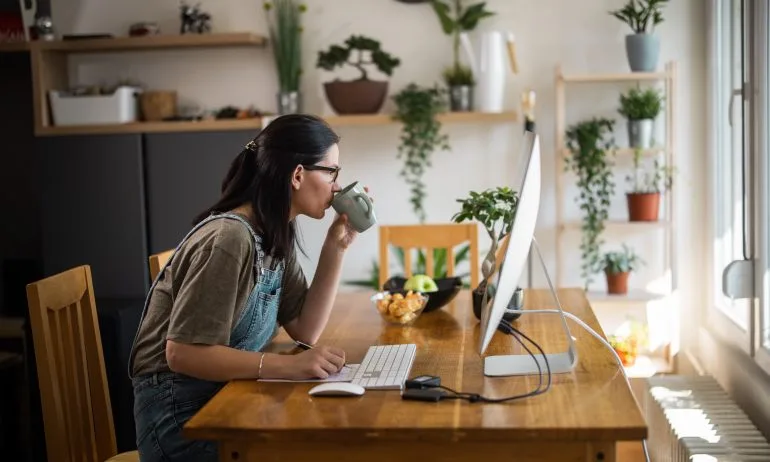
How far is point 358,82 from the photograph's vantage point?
13.9 ft

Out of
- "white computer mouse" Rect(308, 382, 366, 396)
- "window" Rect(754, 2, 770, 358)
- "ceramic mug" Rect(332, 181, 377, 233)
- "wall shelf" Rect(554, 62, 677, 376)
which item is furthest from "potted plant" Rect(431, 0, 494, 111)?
"white computer mouse" Rect(308, 382, 366, 396)

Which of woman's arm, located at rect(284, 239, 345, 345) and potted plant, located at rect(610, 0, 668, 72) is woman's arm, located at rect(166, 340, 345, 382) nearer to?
woman's arm, located at rect(284, 239, 345, 345)

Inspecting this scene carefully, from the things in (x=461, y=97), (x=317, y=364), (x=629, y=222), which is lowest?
(x=317, y=364)

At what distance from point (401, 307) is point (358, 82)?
5.91 feet

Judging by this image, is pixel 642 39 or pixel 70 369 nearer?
pixel 70 369

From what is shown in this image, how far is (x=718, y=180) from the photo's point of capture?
3.98 m

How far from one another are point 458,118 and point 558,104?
0.42m

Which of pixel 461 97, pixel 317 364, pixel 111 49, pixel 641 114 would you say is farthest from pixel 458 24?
pixel 317 364

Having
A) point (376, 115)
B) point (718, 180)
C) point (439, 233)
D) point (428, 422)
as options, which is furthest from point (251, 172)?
point (718, 180)

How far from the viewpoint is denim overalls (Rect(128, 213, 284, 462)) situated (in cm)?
205

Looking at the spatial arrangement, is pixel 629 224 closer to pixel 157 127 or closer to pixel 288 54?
pixel 288 54

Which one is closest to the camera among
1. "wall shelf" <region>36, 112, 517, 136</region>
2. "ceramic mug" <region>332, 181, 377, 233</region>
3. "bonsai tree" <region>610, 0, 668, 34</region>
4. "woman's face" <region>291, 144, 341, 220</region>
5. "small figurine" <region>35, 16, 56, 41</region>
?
"woman's face" <region>291, 144, 341, 220</region>

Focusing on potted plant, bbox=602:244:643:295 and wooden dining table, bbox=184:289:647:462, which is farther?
potted plant, bbox=602:244:643:295

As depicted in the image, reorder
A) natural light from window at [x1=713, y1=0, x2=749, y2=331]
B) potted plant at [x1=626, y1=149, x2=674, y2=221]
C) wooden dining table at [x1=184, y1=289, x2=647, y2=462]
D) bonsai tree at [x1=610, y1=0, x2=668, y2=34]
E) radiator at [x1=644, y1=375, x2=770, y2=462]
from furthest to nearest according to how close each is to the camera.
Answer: potted plant at [x1=626, y1=149, x2=674, y2=221]
bonsai tree at [x1=610, y1=0, x2=668, y2=34]
natural light from window at [x1=713, y1=0, x2=749, y2=331]
radiator at [x1=644, y1=375, x2=770, y2=462]
wooden dining table at [x1=184, y1=289, x2=647, y2=462]
